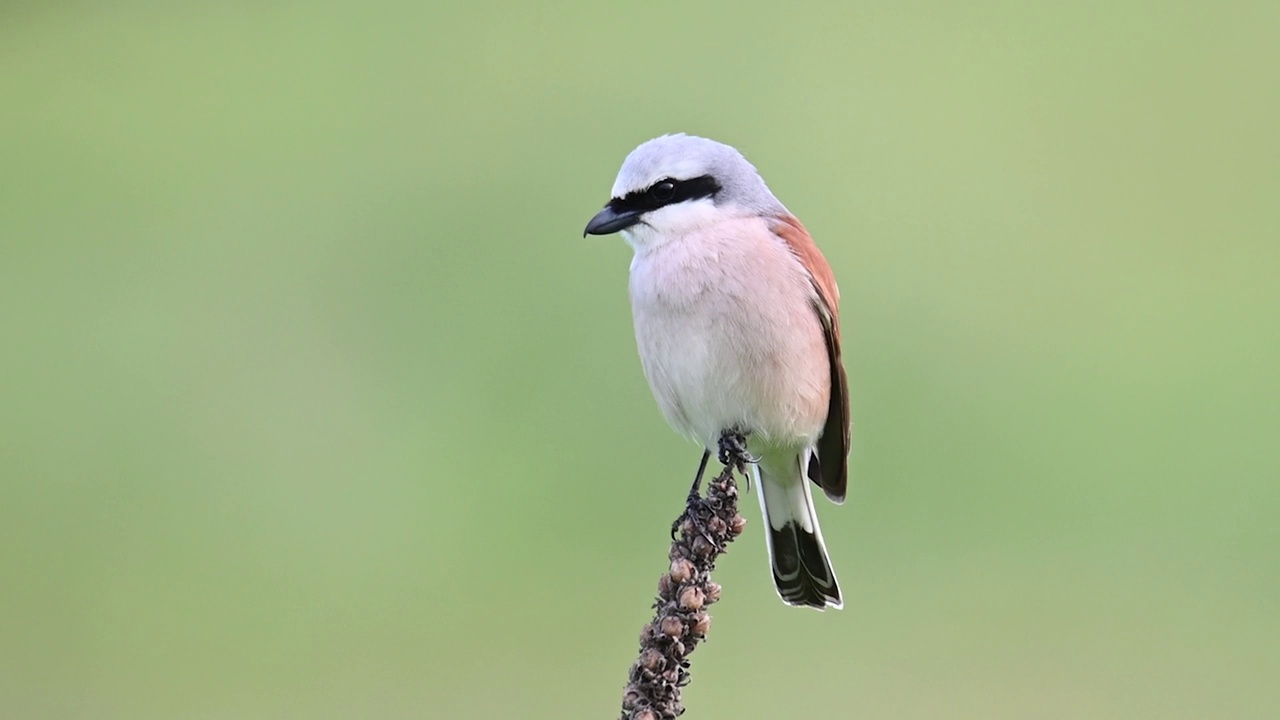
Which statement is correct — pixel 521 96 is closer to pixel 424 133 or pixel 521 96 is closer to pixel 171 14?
pixel 424 133

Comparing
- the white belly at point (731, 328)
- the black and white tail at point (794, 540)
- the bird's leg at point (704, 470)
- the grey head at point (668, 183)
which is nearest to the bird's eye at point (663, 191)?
the grey head at point (668, 183)

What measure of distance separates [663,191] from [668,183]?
3 centimetres

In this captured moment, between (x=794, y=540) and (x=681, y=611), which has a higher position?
(x=794, y=540)

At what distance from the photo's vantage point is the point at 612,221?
11.5ft

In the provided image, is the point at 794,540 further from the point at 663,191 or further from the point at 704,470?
the point at 663,191

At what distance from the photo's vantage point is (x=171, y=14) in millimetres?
8664

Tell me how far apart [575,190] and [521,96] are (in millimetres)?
1343

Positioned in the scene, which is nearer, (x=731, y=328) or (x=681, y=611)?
(x=681, y=611)

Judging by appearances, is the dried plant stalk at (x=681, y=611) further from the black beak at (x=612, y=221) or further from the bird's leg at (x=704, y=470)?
the black beak at (x=612, y=221)

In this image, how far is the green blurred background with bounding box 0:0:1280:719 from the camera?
5434 mm

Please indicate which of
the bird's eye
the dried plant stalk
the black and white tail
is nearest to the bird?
the bird's eye

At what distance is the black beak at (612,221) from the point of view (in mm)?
3471

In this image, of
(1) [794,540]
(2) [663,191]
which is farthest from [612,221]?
(1) [794,540]

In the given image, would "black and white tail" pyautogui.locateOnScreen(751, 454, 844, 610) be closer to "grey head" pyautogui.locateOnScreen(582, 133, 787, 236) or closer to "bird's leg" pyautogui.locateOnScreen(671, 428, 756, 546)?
"bird's leg" pyautogui.locateOnScreen(671, 428, 756, 546)
